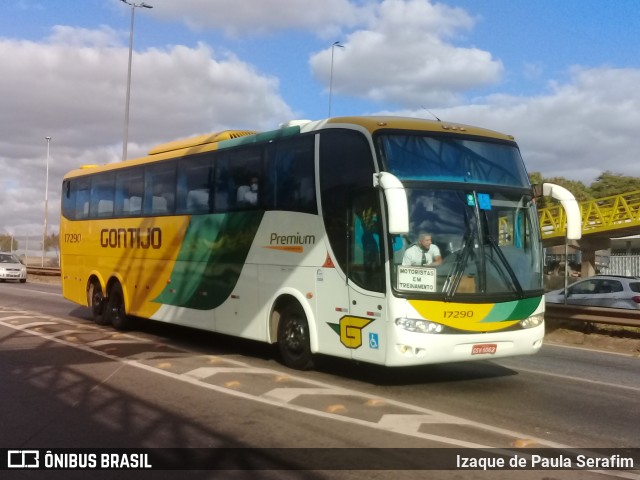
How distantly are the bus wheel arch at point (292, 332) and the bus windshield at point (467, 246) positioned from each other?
7.01 feet

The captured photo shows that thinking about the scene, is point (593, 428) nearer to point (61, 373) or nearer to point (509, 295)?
point (509, 295)

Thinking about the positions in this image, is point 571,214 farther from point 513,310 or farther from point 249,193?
point 249,193

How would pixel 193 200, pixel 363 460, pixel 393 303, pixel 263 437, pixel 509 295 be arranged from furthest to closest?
Answer: pixel 193 200 < pixel 509 295 < pixel 393 303 < pixel 263 437 < pixel 363 460

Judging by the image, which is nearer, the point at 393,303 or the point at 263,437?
the point at 263,437

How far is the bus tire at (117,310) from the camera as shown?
15.1 m

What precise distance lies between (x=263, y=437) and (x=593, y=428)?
344 centimetres

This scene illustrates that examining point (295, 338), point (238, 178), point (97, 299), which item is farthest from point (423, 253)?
point (97, 299)

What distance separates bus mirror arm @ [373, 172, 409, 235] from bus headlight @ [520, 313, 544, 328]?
239 centimetres

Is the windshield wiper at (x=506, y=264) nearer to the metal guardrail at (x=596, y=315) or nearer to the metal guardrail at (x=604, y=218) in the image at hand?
the metal guardrail at (x=596, y=315)

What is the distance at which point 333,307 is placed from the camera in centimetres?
920

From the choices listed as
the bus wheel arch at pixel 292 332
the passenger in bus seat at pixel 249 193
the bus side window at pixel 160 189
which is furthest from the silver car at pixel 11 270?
the bus wheel arch at pixel 292 332

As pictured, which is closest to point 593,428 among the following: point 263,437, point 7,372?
point 263,437

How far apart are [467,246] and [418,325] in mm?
1198

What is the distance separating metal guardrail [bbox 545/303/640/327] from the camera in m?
13.7
